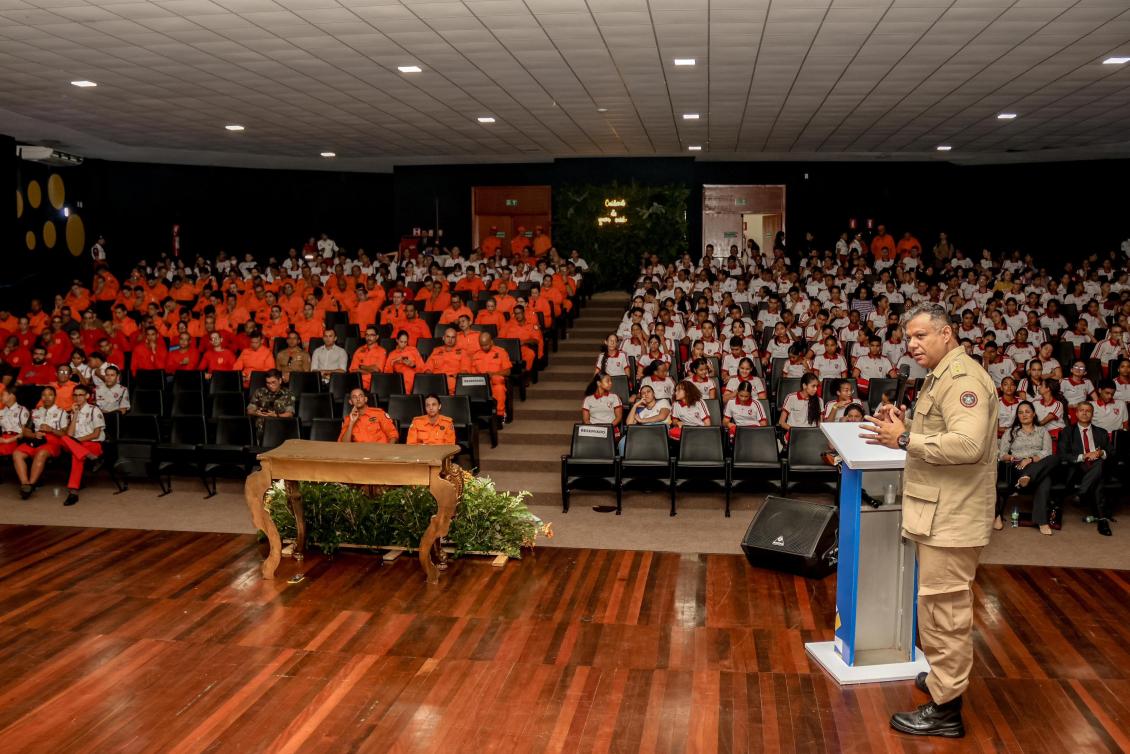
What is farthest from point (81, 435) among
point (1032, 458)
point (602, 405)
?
point (1032, 458)

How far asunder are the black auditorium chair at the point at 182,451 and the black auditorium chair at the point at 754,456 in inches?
188

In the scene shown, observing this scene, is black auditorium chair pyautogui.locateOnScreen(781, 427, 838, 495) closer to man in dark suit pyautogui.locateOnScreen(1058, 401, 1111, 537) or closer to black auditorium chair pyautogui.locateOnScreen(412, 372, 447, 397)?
man in dark suit pyautogui.locateOnScreen(1058, 401, 1111, 537)

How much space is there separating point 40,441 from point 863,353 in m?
8.61

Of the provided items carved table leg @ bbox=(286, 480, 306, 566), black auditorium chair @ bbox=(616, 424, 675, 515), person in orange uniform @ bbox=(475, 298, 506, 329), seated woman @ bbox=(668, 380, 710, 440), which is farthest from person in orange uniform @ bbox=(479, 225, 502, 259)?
carved table leg @ bbox=(286, 480, 306, 566)

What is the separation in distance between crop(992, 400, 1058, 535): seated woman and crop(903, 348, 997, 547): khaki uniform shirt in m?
4.41

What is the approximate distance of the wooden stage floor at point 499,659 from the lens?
4.07 metres

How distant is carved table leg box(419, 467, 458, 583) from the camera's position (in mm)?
6098

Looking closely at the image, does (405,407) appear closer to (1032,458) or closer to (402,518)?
(402,518)

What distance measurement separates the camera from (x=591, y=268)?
18.5 metres

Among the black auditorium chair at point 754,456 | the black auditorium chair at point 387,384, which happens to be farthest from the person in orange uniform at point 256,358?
the black auditorium chair at point 754,456

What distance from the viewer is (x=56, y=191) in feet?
57.7

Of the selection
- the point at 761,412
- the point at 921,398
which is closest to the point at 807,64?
the point at 761,412

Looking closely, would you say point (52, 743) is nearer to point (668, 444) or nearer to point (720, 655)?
point (720, 655)

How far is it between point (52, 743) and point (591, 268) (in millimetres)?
15178
